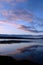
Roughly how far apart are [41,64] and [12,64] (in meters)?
2.29

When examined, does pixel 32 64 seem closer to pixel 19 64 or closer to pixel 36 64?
pixel 36 64

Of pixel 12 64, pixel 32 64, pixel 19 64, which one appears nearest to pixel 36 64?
pixel 32 64

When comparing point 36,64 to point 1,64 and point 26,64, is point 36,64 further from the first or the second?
point 1,64

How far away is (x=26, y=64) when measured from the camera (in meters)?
9.22

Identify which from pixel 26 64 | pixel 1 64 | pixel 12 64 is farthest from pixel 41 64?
pixel 1 64

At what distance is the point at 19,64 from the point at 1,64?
1.43m

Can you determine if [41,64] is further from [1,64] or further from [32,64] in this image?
[1,64]

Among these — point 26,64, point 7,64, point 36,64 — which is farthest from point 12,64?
point 36,64

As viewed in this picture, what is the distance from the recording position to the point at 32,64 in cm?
918

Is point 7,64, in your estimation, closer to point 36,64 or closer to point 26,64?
point 26,64

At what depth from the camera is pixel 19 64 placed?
915 centimetres

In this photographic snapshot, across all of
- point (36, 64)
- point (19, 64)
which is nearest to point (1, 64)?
point (19, 64)

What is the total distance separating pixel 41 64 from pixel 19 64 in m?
1.75

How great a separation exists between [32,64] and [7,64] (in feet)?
6.56
